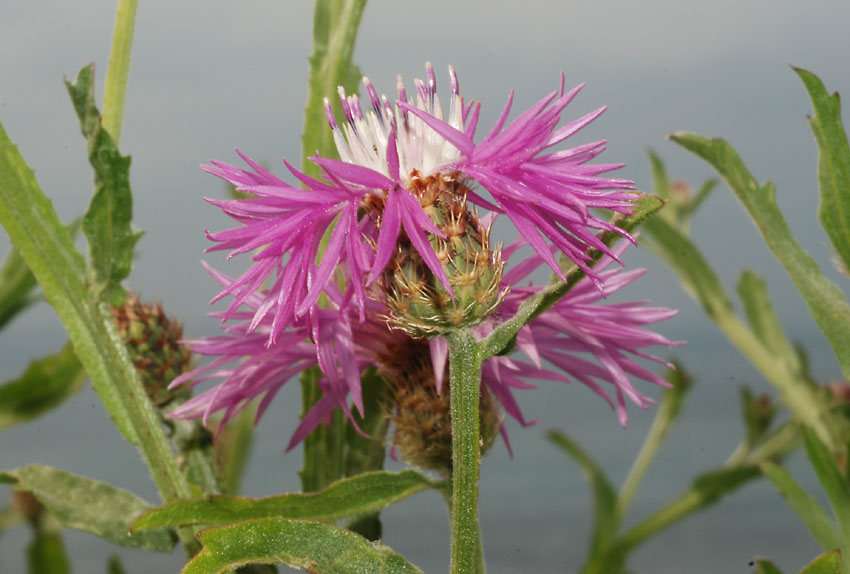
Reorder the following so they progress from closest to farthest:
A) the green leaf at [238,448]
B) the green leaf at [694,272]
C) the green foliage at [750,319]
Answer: the green foliage at [750,319] → the green leaf at [694,272] → the green leaf at [238,448]

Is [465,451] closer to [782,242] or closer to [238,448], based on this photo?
[782,242]

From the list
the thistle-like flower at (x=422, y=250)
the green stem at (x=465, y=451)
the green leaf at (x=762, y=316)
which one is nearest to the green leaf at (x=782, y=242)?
the thistle-like flower at (x=422, y=250)

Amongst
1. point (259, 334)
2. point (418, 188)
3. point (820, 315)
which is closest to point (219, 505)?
point (259, 334)

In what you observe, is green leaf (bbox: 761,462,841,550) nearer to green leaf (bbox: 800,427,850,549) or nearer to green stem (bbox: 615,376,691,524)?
green leaf (bbox: 800,427,850,549)

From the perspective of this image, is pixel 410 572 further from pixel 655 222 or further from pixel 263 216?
pixel 655 222

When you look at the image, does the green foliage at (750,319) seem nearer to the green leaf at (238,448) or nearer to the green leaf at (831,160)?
the green leaf at (831,160)

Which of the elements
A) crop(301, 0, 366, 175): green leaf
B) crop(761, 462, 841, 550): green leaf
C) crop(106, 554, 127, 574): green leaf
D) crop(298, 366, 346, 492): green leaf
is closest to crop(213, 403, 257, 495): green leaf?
crop(106, 554, 127, 574): green leaf
